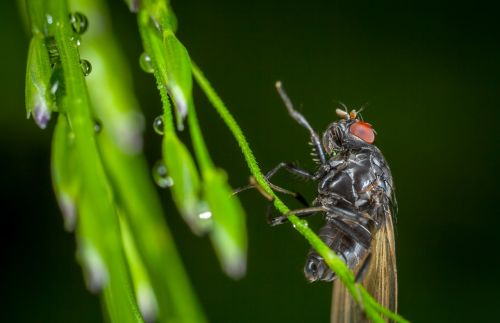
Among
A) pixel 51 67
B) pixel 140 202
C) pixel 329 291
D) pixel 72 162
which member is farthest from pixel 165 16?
pixel 329 291

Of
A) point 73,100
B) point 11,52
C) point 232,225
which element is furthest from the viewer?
point 11,52

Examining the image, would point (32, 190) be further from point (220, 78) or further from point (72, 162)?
point (72, 162)

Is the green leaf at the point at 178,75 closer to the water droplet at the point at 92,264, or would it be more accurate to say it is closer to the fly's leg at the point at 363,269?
the water droplet at the point at 92,264

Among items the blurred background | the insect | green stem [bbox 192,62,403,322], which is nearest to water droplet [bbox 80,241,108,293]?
green stem [bbox 192,62,403,322]

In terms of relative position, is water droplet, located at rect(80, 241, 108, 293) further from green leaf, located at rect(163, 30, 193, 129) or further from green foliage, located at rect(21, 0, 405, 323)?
green leaf, located at rect(163, 30, 193, 129)

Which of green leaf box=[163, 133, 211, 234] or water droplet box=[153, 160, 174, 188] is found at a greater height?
water droplet box=[153, 160, 174, 188]

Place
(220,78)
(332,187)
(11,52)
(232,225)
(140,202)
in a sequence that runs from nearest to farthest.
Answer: (232,225)
(140,202)
(332,187)
(11,52)
(220,78)

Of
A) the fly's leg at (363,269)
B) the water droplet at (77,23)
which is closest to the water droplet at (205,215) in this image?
the water droplet at (77,23)
